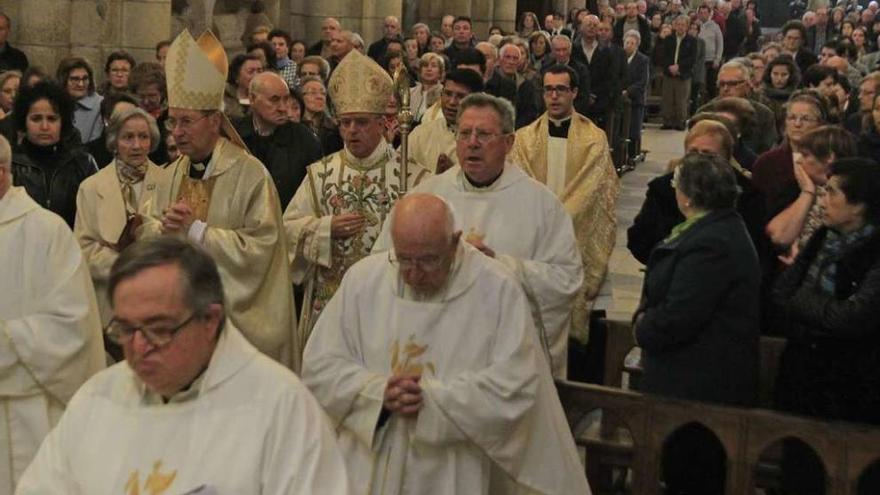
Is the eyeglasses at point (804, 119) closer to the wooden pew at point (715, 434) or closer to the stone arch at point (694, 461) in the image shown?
the wooden pew at point (715, 434)

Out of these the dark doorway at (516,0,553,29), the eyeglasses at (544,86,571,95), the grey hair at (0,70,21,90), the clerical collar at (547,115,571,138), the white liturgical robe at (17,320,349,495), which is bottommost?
the white liturgical robe at (17,320,349,495)

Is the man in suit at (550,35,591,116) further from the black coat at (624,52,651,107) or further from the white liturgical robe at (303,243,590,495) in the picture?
the white liturgical robe at (303,243,590,495)

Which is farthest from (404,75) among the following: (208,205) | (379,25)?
(379,25)

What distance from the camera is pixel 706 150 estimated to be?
7.29 metres

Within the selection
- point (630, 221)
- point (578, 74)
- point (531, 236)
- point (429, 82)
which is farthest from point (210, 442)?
point (578, 74)

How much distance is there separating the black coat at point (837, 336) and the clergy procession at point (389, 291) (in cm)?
1

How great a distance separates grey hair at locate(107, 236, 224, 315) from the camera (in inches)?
150

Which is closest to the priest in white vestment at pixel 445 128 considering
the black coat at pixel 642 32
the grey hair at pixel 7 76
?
the grey hair at pixel 7 76

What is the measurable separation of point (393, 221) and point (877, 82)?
5.82 metres

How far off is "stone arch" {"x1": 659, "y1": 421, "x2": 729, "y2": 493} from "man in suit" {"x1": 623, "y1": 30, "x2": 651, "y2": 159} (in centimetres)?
1247

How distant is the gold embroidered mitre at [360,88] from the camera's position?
24.2ft

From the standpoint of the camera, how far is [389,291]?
17.9 ft

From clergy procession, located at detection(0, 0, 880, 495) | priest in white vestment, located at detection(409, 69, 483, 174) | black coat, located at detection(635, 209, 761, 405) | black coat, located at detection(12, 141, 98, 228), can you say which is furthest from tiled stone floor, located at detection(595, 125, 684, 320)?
black coat, located at detection(12, 141, 98, 228)

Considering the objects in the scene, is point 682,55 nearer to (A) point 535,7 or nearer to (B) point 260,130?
(A) point 535,7
